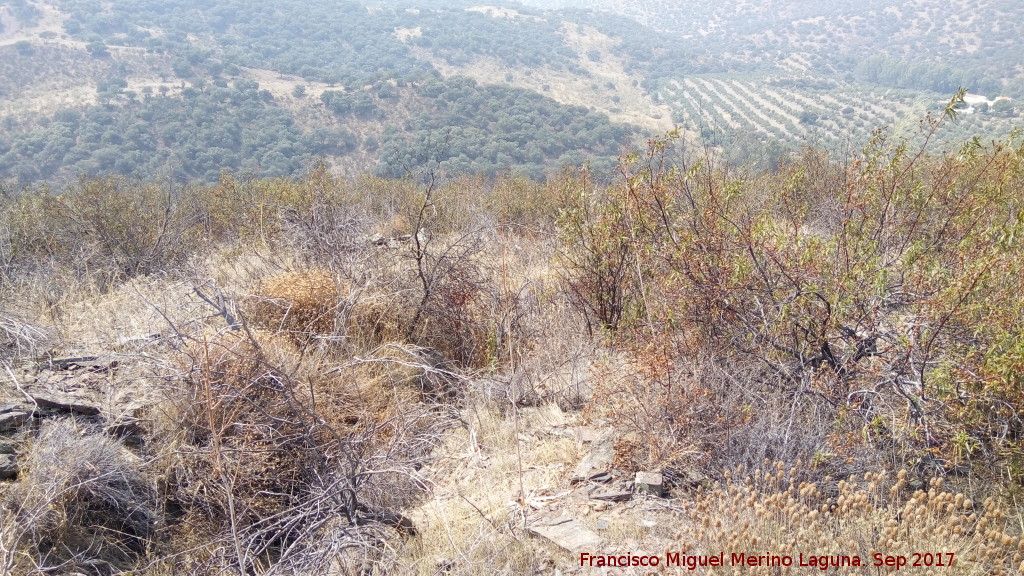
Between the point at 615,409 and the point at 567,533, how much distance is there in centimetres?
87

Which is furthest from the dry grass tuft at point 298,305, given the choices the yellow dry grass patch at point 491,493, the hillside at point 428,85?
the hillside at point 428,85

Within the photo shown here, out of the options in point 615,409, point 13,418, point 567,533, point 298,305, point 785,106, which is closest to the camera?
point 567,533

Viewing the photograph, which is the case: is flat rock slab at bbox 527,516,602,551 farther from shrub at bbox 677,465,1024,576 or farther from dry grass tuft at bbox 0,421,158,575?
dry grass tuft at bbox 0,421,158,575

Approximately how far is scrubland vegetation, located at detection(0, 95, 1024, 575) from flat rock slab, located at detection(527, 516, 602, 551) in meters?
0.06

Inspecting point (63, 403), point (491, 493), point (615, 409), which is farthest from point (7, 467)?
point (615, 409)

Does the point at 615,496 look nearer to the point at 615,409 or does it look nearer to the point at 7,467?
the point at 615,409

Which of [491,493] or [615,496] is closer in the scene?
[615,496]

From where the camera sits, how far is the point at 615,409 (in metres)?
3.30

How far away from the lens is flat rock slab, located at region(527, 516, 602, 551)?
2.54 metres

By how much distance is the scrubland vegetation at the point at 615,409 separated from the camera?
8.15 ft

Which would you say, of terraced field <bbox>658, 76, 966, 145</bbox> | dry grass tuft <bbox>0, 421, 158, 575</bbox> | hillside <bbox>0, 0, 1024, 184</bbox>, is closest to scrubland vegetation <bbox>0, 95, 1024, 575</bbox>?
dry grass tuft <bbox>0, 421, 158, 575</bbox>

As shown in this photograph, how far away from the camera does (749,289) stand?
3.42m

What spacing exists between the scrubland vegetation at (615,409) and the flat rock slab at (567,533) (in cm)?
6

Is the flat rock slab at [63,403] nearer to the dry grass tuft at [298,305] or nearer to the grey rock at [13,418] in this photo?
the grey rock at [13,418]
